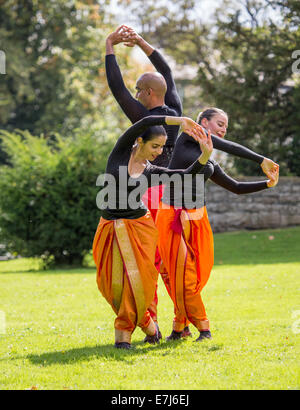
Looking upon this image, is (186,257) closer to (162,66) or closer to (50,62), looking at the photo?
(162,66)

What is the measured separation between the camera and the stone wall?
59.0 feet

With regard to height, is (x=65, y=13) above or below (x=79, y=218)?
above

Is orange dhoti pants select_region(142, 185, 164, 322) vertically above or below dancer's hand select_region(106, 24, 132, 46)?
below

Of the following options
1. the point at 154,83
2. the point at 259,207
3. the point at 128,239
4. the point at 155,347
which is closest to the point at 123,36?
the point at 154,83

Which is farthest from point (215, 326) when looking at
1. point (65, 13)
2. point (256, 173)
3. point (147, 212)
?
point (65, 13)

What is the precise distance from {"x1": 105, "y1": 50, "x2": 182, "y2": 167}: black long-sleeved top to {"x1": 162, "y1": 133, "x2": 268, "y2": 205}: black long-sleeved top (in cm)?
18

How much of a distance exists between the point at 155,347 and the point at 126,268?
794 millimetres

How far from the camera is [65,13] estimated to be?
96.2 ft

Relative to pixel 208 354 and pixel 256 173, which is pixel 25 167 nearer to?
pixel 256 173

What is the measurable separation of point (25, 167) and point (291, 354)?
10.2 m

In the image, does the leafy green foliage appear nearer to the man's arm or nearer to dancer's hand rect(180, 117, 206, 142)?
the man's arm

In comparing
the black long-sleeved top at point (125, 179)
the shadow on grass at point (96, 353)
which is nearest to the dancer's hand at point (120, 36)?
the black long-sleeved top at point (125, 179)

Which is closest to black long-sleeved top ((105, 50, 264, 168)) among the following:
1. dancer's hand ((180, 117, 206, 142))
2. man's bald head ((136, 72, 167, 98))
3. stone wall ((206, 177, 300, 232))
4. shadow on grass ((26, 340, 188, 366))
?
man's bald head ((136, 72, 167, 98))

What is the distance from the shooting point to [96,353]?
512 cm
